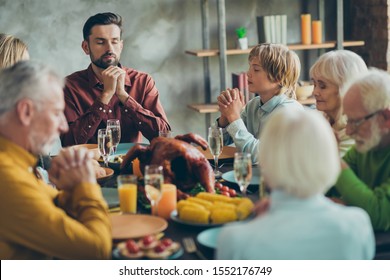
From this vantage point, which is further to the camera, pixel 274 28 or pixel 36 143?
pixel 274 28

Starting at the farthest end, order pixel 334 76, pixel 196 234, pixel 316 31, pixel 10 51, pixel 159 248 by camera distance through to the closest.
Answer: pixel 316 31 → pixel 10 51 → pixel 334 76 → pixel 196 234 → pixel 159 248

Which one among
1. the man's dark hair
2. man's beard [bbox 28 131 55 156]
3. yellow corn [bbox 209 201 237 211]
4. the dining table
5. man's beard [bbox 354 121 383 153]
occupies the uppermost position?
the man's dark hair

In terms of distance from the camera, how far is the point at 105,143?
280cm

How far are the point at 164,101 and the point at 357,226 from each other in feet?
12.3

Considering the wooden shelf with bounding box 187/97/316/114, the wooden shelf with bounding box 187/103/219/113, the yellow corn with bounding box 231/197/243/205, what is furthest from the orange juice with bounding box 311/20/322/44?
the yellow corn with bounding box 231/197/243/205

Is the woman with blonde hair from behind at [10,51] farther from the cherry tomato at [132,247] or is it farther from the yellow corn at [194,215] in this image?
the cherry tomato at [132,247]

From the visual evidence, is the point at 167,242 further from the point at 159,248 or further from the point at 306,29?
the point at 306,29

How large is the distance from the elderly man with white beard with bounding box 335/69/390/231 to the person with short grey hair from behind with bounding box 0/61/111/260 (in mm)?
720

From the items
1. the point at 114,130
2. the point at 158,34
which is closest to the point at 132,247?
the point at 114,130

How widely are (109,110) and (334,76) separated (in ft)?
3.99

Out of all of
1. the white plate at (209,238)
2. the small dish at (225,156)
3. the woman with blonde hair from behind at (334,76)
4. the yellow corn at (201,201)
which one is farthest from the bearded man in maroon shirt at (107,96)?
the white plate at (209,238)

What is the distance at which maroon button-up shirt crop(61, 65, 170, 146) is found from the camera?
3.47 metres

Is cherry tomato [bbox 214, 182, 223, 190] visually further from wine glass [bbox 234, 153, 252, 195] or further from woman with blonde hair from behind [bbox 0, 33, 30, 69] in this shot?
woman with blonde hair from behind [bbox 0, 33, 30, 69]
